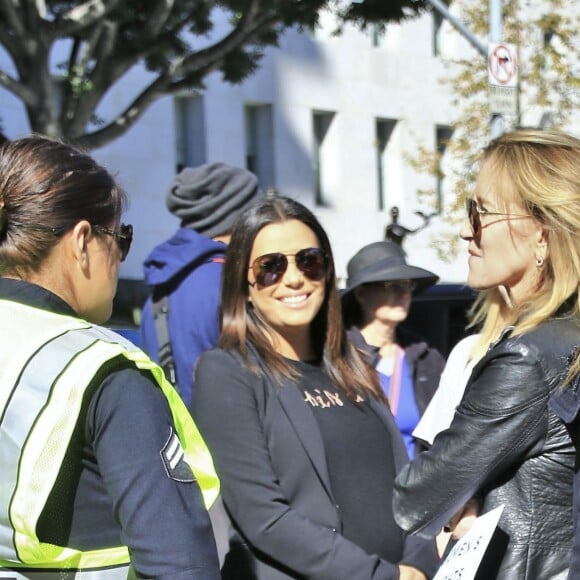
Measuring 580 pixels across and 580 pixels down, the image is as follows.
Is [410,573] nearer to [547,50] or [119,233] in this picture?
[119,233]

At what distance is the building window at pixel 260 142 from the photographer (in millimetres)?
20953

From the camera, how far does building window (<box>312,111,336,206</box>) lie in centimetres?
2231

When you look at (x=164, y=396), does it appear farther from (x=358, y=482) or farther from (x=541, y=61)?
(x=541, y=61)

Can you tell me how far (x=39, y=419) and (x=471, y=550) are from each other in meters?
0.95

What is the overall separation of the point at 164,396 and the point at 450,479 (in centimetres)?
71

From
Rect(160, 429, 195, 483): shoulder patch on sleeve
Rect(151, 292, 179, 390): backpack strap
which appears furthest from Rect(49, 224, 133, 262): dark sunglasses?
Rect(151, 292, 179, 390): backpack strap

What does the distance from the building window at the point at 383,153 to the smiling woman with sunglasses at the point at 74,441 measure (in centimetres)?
2156

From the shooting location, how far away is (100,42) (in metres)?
11.7

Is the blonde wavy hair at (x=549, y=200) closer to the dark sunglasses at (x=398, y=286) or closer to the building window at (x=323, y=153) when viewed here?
the dark sunglasses at (x=398, y=286)

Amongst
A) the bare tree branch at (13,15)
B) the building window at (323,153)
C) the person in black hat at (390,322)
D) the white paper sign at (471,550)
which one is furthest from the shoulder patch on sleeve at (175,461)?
the building window at (323,153)

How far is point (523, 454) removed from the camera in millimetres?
2275

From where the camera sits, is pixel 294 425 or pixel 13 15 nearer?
pixel 294 425

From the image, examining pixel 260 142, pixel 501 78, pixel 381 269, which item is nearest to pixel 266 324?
pixel 381 269

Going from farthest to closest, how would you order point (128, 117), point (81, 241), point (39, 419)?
point (128, 117) < point (81, 241) < point (39, 419)
